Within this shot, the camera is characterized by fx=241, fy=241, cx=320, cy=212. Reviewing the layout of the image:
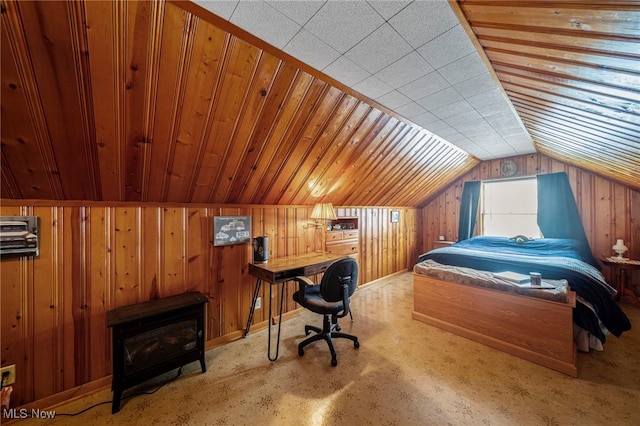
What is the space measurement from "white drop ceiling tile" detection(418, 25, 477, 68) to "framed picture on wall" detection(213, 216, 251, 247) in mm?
2248

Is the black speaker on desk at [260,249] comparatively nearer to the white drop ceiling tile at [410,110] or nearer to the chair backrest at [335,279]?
the chair backrest at [335,279]

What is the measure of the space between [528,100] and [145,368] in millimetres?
3849

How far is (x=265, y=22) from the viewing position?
1.35 metres

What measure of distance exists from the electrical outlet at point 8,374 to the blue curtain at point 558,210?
6722 millimetres

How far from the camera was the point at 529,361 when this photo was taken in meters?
2.25

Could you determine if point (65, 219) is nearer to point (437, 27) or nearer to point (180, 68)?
point (180, 68)

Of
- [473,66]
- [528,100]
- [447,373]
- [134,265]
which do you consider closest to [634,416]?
[447,373]

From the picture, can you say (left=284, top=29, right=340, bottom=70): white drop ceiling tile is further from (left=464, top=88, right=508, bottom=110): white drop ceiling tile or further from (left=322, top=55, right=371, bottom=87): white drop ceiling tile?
(left=464, top=88, right=508, bottom=110): white drop ceiling tile

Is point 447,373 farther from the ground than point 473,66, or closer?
closer

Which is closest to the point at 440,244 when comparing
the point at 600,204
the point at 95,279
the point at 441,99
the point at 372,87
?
the point at 600,204

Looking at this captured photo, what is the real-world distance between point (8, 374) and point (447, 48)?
3.65 metres

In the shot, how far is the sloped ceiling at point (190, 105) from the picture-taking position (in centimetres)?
119

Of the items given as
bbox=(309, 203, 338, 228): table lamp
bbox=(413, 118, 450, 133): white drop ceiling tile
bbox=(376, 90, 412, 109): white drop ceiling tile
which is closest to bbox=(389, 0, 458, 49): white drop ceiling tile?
bbox=(376, 90, 412, 109): white drop ceiling tile

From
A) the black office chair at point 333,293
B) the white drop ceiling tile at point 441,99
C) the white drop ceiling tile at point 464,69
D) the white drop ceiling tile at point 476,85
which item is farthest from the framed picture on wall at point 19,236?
the white drop ceiling tile at point 476,85
